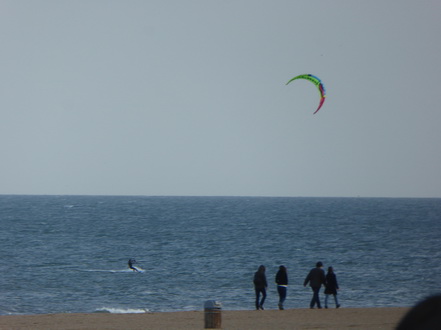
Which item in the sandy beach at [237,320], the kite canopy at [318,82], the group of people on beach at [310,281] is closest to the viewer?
the sandy beach at [237,320]

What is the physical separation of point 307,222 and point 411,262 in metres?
54.4

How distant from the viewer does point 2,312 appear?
1114 inches

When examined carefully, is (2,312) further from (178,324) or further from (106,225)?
(106,225)

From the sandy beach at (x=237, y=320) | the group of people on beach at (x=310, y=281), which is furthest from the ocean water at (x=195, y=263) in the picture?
the sandy beach at (x=237, y=320)

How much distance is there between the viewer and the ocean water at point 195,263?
33.2 meters

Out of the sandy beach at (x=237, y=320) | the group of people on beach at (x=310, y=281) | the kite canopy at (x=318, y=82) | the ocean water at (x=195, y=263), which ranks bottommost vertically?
the ocean water at (x=195, y=263)

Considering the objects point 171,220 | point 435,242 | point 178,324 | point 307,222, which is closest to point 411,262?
point 435,242

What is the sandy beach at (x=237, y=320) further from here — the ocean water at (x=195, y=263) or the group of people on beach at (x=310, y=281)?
the ocean water at (x=195, y=263)

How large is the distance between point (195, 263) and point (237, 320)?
113ft

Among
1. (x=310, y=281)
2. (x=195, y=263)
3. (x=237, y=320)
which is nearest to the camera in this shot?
(x=237, y=320)

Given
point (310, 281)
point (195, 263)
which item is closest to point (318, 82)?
point (310, 281)

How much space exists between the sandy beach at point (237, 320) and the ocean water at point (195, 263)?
27.8ft

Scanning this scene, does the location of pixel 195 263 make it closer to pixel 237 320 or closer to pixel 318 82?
pixel 318 82

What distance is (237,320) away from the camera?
17.6m
